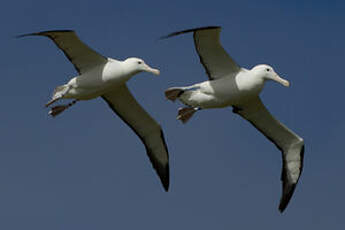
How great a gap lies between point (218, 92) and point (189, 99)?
888mm

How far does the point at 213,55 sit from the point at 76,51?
376 centimetres

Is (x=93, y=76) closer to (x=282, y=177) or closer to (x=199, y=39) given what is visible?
(x=199, y=39)

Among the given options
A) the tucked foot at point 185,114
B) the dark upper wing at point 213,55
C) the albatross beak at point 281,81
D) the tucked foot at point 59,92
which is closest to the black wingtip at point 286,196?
the albatross beak at point 281,81

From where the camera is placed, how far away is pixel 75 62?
27531mm

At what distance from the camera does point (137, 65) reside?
27.1 meters

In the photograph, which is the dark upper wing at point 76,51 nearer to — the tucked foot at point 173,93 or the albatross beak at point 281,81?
the tucked foot at point 173,93

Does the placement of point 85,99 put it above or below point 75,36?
below

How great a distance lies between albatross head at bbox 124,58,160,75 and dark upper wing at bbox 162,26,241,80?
1.44 m

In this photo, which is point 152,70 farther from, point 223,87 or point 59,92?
point 59,92

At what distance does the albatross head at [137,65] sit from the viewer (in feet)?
88.6

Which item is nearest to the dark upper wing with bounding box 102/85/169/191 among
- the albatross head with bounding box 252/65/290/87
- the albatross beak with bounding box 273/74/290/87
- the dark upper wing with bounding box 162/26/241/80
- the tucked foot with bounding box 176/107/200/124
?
the tucked foot with bounding box 176/107/200/124

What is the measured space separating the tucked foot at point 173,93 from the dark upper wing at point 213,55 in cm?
97

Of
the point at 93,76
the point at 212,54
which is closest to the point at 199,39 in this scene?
the point at 212,54

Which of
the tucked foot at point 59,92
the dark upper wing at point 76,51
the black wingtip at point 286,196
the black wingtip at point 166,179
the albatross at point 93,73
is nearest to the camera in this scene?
the dark upper wing at point 76,51
